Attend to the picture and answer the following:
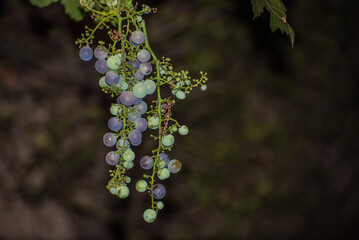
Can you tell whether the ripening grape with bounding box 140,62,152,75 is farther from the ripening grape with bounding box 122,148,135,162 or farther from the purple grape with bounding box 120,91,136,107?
the ripening grape with bounding box 122,148,135,162

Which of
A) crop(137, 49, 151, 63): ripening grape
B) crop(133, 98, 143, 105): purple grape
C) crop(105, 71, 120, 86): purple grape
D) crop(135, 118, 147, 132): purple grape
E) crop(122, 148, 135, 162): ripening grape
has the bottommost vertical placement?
crop(122, 148, 135, 162): ripening grape

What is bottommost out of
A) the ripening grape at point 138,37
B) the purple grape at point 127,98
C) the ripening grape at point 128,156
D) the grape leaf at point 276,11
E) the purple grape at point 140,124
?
the ripening grape at point 128,156

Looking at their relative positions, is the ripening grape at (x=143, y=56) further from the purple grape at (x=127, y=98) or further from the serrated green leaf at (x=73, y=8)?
the serrated green leaf at (x=73, y=8)

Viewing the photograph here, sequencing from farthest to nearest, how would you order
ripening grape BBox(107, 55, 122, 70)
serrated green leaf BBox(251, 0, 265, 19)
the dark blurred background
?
the dark blurred background → serrated green leaf BBox(251, 0, 265, 19) → ripening grape BBox(107, 55, 122, 70)

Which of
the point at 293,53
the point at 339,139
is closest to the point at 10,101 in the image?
the point at 293,53

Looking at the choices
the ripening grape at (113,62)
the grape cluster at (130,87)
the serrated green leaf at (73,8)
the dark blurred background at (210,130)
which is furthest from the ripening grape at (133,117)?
the dark blurred background at (210,130)

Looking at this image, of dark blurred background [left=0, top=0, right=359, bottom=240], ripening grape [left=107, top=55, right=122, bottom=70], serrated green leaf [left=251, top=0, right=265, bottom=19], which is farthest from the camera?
dark blurred background [left=0, top=0, right=359, bottom=240]

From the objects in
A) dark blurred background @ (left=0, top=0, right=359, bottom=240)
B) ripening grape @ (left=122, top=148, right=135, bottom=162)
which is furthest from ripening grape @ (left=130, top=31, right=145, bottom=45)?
dark blurred background @ (left=0, top=0, right=359, bottom=240)
